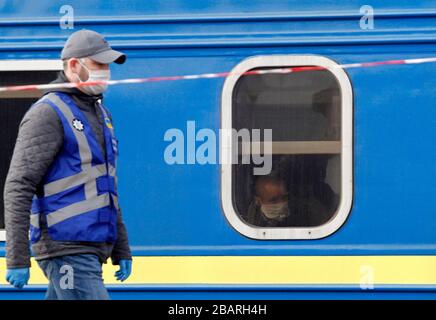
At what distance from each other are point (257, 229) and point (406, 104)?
94 cm

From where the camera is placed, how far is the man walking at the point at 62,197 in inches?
150

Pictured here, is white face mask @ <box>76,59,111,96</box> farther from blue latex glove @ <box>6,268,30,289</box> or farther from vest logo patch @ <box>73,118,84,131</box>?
blue latex glove @ <box>6,268,30,289</box>

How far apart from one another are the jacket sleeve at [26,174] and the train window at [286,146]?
1.12 m

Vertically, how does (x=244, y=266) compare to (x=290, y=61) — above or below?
below

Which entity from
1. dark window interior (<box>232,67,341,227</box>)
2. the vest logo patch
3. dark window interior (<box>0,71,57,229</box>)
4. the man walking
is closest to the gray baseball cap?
the man walking

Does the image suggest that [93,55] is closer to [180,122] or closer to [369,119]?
[180,122]

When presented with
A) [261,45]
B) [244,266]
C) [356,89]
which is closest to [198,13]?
[261,45]

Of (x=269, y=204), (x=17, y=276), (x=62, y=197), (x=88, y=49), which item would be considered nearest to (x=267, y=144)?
(x=269, y=204)

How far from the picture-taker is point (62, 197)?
3875 millimetres

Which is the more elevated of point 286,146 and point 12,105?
point 12,105

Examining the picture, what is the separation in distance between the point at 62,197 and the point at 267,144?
4.08 ft

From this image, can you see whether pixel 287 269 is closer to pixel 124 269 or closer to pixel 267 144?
pixel 267 144

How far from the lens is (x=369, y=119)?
4.68 meters

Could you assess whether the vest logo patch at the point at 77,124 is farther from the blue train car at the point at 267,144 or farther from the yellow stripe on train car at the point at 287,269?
the yellow stripe on train car at the point at 287,269
